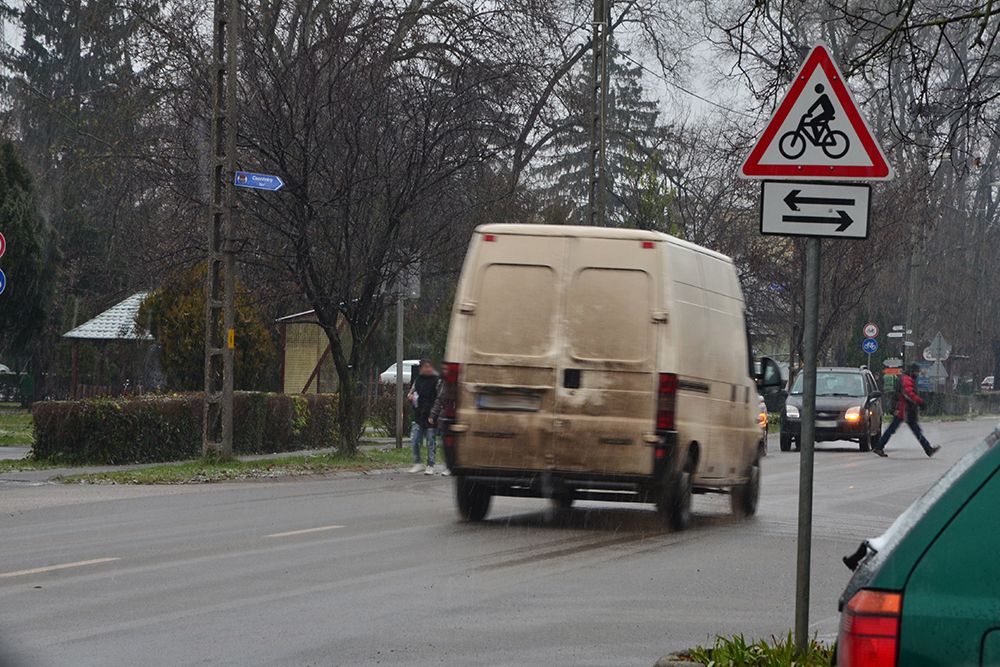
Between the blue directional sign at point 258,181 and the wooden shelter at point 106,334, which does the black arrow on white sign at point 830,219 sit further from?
the wooden shelter at point 106,334

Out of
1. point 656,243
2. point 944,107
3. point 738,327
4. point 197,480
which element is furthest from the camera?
point 197,480

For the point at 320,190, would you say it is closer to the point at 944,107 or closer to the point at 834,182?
the point at 944,107

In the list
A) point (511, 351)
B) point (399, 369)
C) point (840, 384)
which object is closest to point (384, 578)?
point (511, 351)

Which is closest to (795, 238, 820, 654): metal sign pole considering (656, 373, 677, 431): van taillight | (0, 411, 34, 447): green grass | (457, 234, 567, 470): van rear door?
(656, 373, 677, 431): van taillight

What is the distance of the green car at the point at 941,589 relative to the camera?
3.50 m

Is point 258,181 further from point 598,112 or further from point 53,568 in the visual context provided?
point 53,568

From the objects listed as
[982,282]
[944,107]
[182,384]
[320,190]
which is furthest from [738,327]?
[982,282]

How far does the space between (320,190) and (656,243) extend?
43.3 ft

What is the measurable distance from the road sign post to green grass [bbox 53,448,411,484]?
15.2 metres

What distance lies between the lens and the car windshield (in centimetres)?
3584

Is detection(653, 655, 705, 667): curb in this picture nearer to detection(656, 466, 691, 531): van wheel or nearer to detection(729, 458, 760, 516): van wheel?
detection(656, 466, 691, 531): van wheel

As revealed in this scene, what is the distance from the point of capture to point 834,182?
7172 millimetres

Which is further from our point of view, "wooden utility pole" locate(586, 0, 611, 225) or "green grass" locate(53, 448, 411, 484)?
"wooden utility pole" locate(586, 0, 611, 225)

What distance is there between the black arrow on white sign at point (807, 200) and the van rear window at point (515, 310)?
300 inches
